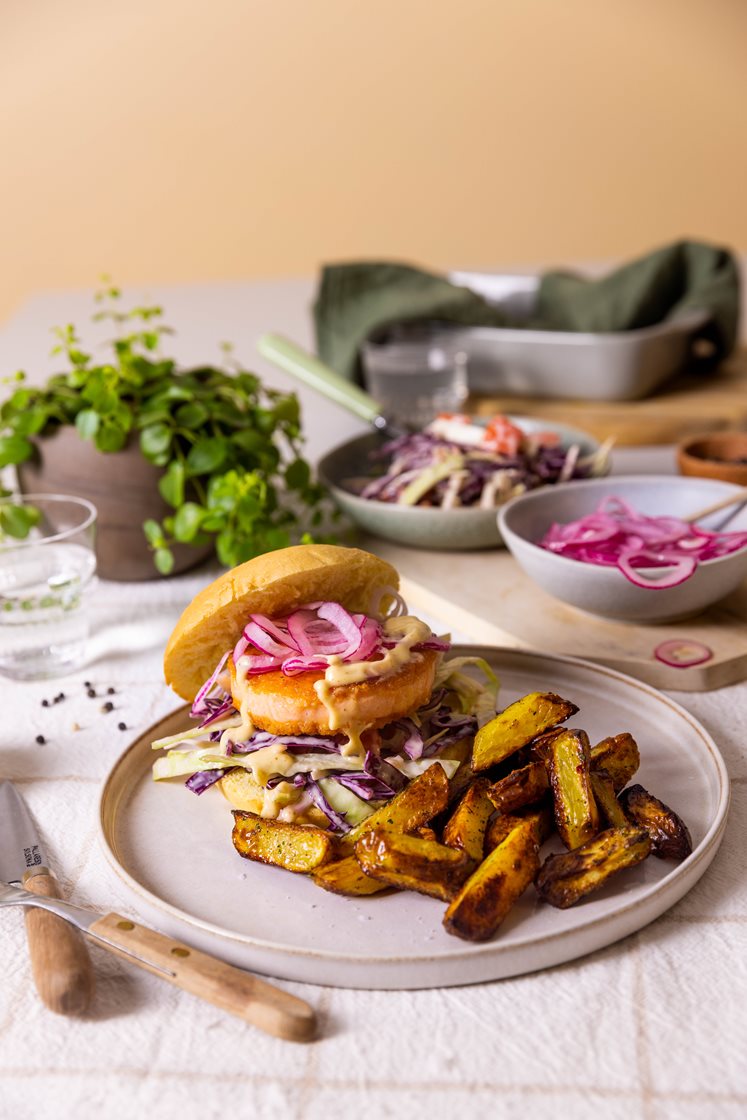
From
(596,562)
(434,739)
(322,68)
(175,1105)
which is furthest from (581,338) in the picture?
(322,68)

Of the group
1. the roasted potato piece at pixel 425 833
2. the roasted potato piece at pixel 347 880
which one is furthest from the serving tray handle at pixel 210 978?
the roasted potato piece at pixel 425 833

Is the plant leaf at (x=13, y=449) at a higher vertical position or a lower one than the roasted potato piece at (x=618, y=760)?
higher

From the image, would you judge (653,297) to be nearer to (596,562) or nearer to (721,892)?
(596,562)

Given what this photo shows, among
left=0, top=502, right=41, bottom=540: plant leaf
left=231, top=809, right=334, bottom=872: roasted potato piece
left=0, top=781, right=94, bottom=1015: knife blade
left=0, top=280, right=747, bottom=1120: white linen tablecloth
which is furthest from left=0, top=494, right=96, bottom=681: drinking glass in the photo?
left=231, top=809, right=334, bottom=872: roasted potato piece

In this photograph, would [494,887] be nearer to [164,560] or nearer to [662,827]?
[662,827]

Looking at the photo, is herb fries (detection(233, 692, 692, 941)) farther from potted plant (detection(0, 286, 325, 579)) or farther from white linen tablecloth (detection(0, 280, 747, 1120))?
potted plant (detection(0, 286, 325, 579))

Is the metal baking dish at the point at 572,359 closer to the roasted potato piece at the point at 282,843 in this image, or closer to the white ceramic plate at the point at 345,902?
the white ceramic plate at the point at 345,902
